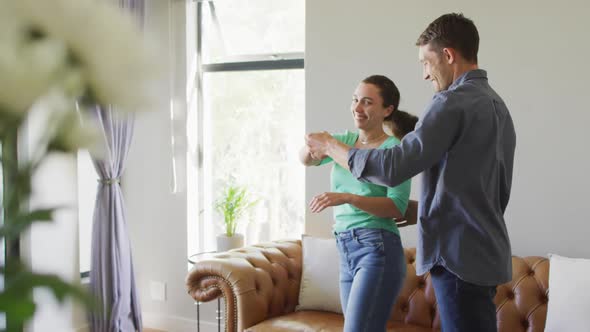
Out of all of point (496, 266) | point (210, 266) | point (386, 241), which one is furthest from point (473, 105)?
point (210, 266)

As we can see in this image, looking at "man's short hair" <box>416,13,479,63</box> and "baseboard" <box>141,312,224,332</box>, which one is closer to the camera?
"man's short hair" <box>416,13,479,63</box>

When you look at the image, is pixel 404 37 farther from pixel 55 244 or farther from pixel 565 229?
pixel 55 244

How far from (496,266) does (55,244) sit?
3.04 metres

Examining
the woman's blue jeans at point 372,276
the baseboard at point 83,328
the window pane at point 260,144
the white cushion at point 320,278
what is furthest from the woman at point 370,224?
the baseboard at point 83,328

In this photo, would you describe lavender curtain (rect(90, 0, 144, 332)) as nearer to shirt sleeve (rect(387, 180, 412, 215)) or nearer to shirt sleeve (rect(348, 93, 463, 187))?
shirt sleeve (rect(387, 180, 412, 215))

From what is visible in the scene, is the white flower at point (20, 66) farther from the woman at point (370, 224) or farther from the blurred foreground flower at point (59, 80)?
the woman at point (370, 224)

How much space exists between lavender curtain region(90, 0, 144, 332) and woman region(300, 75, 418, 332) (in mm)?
2030

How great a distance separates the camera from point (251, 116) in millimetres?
4312

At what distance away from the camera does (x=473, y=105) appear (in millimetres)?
1771

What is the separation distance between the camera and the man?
69.3 inches

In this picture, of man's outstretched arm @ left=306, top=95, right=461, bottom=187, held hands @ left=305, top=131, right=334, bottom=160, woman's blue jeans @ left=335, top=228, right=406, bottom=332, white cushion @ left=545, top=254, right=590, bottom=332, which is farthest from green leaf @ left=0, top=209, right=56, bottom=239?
white cushion @ left=545, top=254, right=590, bottom=332

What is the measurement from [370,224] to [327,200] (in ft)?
0.70

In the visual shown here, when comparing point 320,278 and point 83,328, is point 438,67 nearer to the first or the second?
point 320,278

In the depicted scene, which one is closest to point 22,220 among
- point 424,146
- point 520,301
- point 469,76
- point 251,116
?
point 424,146
